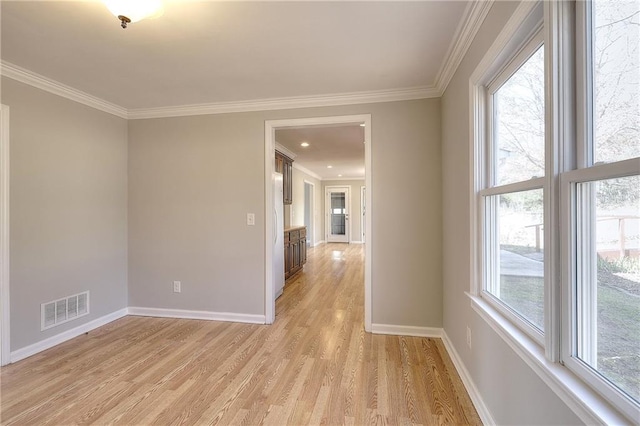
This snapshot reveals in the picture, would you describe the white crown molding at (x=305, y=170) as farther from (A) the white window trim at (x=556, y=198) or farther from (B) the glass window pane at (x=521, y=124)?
(A) the white window trim at (x=556, y=198)

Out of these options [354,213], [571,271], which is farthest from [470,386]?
[354,213]

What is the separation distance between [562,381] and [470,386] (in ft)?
3.53

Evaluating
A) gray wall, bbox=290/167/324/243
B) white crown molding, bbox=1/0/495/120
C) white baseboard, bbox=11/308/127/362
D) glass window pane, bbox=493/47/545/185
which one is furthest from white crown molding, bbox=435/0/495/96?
gray wall, bbox=290/167/324/243

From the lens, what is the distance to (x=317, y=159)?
6340 millimetres

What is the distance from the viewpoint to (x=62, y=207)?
268 centimetres

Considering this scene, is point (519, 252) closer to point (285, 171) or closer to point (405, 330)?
point (405, 330)

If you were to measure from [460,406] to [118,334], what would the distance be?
10.0 ft

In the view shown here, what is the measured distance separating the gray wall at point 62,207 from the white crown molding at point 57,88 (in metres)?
0.05

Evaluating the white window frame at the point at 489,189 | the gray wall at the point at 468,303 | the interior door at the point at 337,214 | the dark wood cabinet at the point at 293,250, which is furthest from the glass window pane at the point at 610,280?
the interior door at the point at 337,214

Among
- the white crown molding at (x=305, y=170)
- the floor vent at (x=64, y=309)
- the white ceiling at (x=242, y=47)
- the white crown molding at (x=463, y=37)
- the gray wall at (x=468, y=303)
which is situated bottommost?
the floor vent at (x=64, y=309)

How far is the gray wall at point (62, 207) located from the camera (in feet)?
7.73

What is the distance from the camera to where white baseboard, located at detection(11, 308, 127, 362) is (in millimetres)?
2355

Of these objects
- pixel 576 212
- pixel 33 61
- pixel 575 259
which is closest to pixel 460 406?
pixel 575 259

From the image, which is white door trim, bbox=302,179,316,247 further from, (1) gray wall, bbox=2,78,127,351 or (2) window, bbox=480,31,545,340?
(2) window, bbox=480,31,545,340
